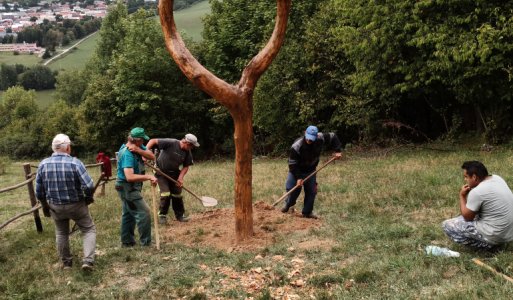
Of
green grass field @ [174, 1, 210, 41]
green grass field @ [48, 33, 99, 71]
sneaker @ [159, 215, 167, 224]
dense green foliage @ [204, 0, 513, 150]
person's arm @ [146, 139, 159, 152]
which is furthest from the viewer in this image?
green grass field @ [48, 33, 99, 71]

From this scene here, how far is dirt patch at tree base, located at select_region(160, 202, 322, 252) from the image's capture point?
848 centimetres

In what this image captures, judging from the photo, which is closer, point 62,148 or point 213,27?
point 62,148

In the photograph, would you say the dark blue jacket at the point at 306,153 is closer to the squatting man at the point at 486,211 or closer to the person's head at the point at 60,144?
the squatting man at the point at 486,211

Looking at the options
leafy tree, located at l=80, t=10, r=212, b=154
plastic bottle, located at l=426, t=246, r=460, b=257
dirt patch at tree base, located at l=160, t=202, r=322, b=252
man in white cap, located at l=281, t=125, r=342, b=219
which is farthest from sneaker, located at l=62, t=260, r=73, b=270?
leafy tree, located at l=80, t=10, r=212, b=154

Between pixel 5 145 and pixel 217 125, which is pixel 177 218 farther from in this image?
pixel 5 145

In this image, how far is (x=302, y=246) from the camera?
26.2 feet

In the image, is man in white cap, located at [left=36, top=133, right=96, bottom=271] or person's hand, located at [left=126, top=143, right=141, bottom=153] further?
person's hand, located at [left=126, top=143, right=141, bottom=153]

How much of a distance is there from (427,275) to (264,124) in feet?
66.0

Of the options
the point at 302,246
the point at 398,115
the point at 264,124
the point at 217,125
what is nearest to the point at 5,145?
the point at 217,125

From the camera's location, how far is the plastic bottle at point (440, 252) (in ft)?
21.6

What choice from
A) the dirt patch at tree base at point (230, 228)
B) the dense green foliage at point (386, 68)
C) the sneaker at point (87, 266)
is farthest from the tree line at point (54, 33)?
the sneaker at point (87, 266)

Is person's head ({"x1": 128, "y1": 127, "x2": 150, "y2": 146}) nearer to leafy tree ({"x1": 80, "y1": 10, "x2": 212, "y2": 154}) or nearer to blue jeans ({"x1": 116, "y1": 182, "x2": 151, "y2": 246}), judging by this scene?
blue jeans ({"x1": 116, "y1": 182, "x2": 151, "y2": 246})

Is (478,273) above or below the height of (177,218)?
above

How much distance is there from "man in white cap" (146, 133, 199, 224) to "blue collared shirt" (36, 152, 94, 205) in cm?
286
